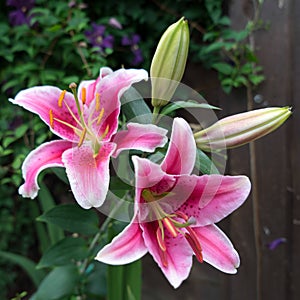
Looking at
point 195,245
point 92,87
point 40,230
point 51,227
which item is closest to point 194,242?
point 195,245

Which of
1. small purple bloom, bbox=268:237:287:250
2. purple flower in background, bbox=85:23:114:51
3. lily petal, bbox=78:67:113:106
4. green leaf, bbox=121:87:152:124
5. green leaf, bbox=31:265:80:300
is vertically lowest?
small purple bloom, bbox=268:237:287:250

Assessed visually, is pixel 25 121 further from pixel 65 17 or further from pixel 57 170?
pixel 57 170

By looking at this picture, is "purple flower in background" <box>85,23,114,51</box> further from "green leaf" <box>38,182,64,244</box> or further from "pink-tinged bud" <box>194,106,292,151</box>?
"pink-tinged bud" <box>194,106,292,151</box>

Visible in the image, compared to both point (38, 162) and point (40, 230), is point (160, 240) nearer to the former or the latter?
point (38, 162)

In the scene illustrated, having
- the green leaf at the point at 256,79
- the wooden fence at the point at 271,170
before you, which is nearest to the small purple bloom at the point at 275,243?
the wooden fence at the point at 271,170

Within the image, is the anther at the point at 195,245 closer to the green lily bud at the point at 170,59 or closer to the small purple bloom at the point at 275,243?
the green lily bud at the point at 170,59

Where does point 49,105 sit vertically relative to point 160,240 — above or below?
above

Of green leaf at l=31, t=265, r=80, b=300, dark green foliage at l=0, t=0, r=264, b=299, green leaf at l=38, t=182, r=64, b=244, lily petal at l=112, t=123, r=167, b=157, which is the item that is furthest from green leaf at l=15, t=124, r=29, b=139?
lily petal at l=112, t=123, r=167, b=157
